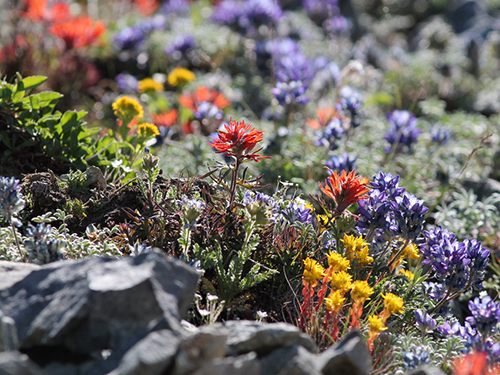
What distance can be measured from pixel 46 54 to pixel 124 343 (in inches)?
211

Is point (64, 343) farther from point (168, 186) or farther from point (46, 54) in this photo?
point (46, 54)

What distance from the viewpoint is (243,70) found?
696 centimetres

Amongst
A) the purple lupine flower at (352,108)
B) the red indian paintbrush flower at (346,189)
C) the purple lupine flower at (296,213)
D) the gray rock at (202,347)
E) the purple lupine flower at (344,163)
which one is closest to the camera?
the gray rock at (202,347)

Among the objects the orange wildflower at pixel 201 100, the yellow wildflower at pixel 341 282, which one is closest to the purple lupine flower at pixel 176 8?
the orange wildflower at pixel 201 100

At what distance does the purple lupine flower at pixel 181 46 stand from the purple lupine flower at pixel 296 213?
14.1 ft

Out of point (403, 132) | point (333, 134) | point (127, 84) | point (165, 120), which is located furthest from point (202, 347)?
point (127, 84)

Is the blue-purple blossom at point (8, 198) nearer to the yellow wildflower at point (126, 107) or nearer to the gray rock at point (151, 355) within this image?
the gray rock at point (151, 355)

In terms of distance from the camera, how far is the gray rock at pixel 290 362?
169 cm

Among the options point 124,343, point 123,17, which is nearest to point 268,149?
point 124,343

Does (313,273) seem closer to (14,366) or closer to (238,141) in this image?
(238,141)

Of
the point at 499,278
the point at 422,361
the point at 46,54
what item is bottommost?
the point at 499,278

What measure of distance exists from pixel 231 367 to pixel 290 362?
9.1 inches

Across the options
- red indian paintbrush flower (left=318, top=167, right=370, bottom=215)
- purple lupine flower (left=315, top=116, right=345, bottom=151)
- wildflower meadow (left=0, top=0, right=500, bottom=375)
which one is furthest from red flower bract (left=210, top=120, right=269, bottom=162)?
purple lupine flower (left=315, top=116, right=345, bottom=151)

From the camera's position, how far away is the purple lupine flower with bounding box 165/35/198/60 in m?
6.53
